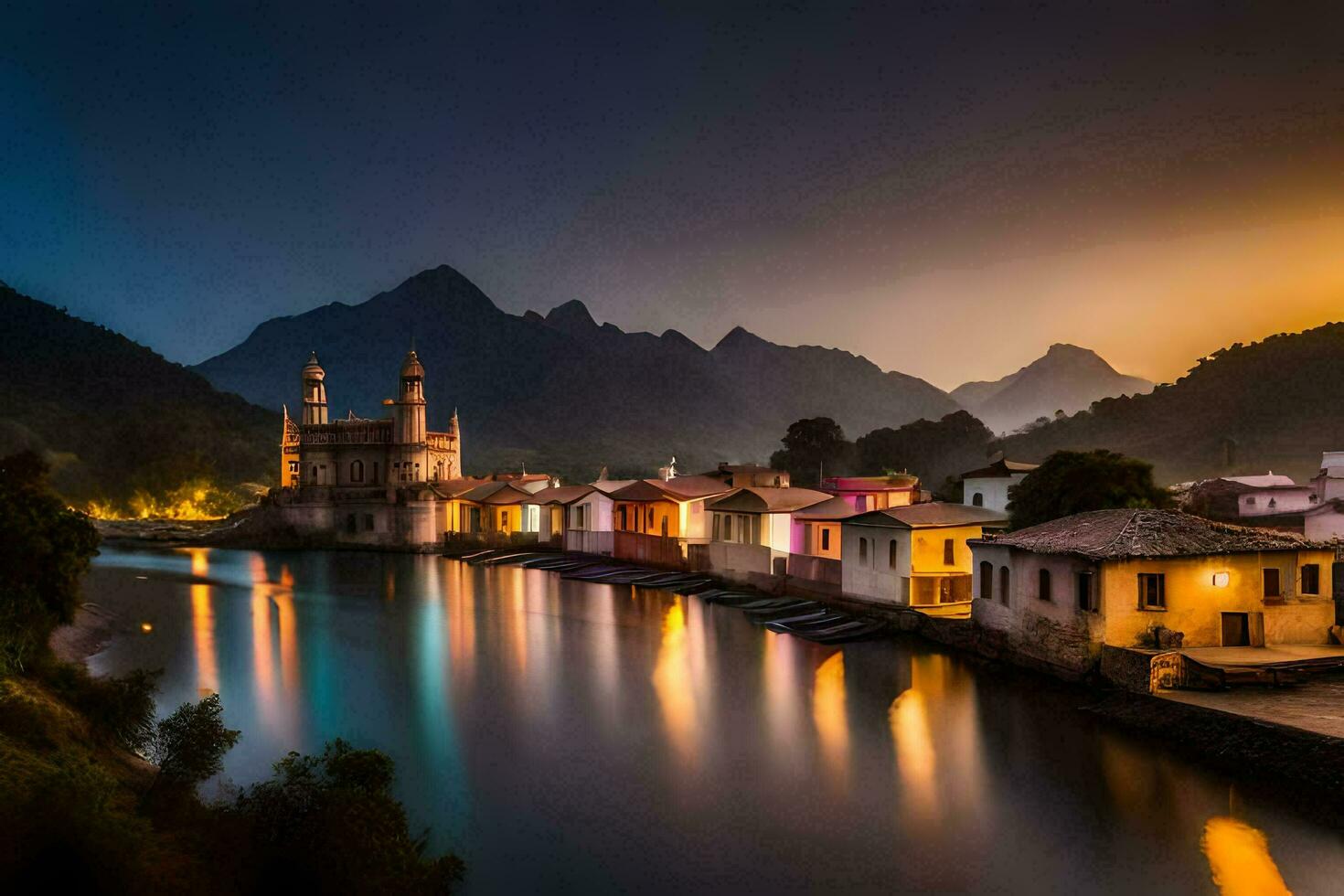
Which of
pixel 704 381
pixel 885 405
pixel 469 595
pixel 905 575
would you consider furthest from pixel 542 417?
pixel 905 575

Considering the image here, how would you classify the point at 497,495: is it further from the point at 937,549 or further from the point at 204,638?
the point at 937,549

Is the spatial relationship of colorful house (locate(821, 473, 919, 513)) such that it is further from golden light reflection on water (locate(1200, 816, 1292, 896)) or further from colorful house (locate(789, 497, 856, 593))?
golden light reflection on water (locate(1200, 816, 1292, 896))

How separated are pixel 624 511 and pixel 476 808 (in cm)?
2936

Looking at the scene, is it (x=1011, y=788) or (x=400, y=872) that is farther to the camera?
(x=1011, y=788)

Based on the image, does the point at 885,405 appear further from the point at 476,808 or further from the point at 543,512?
the point at 476,808

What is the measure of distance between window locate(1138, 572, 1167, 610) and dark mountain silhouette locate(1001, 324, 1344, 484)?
3981 cm

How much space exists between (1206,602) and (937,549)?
8156 mm

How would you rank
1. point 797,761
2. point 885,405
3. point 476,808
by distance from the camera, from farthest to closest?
point 885,405
point 797,761
point 476,808

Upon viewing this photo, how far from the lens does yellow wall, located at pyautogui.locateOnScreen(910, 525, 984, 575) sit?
2452 cm

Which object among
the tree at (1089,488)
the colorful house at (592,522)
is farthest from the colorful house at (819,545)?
the colorful house at (592,522)

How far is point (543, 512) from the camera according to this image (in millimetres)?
50156

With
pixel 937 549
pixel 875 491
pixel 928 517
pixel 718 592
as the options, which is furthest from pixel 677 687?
pixel 875 491

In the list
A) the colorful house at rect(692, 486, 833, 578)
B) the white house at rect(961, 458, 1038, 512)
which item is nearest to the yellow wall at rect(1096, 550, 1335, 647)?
the colorful house at rect(692, 486, 833, 578)

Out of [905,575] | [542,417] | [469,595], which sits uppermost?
[542,417]
